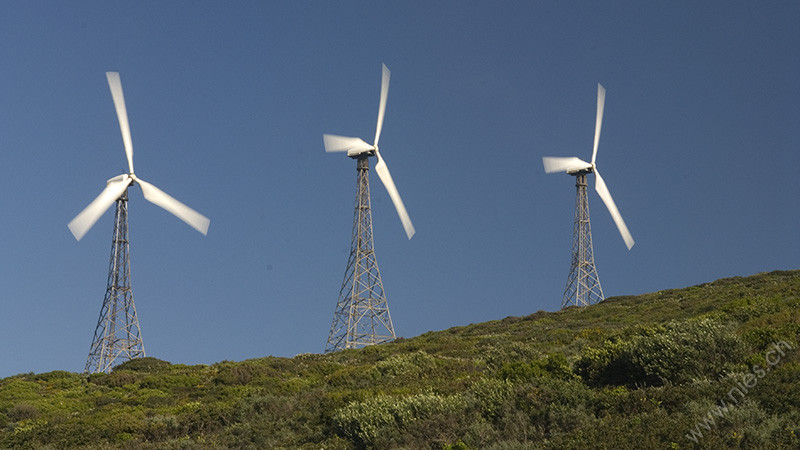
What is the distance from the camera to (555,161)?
88.3 meters

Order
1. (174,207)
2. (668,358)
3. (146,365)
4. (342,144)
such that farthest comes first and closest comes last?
(342,144) → (174,207) → (146,365) → (668,358)

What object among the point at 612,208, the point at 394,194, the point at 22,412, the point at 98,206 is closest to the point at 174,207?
the point at 98,206

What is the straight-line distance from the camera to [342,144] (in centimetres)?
7388

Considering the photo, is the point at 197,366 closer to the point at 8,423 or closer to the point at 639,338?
the point at 8,423

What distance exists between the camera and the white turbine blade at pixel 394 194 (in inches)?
2542

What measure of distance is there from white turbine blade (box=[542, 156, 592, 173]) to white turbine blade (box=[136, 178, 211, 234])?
43.5m

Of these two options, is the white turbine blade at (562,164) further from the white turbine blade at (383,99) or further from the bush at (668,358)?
the bush at (668,358)

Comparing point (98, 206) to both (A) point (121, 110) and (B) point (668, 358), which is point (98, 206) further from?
(B) point (668, 358)

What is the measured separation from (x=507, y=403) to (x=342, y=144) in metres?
56.1

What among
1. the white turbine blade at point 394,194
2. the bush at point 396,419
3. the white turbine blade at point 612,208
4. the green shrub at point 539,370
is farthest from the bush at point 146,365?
the white turbine blade at point 612,208

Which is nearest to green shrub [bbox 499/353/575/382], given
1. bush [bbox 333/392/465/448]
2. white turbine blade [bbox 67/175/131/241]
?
bush [bbox 333/392/465/448]

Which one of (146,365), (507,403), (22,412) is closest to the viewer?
(507,403)

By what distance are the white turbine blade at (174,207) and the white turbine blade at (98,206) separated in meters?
2.15

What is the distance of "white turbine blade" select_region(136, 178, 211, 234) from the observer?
5969 centimetres
